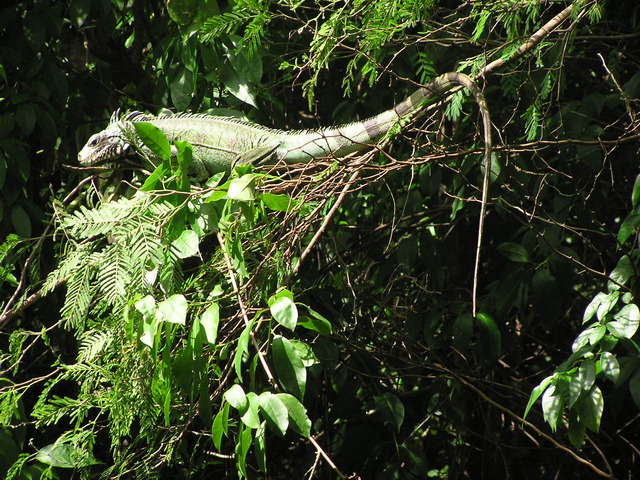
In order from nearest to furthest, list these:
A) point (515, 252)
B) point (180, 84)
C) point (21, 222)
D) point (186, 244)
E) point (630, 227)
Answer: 1. point (186, 244)
2. point (630, 227)
3. point (515, 252)
4. point (180, 84)
5. point (21, 222)

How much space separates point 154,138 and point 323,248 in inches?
60.1

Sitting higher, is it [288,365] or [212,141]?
[288,365]

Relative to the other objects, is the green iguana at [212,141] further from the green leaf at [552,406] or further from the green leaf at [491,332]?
the green leaf at [552,406]

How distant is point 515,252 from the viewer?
254 centimetres

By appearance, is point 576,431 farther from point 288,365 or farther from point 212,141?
point 212,141

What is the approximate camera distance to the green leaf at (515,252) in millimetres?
2535

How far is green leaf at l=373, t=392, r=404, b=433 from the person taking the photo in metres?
2.54

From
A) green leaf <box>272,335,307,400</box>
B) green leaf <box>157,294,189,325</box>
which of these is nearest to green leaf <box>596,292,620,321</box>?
green leaf <box>272,335,307,400</box>

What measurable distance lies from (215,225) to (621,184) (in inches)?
83.0

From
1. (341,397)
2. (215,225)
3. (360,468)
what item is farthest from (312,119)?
(215,225)

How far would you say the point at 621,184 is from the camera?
10.2 feet

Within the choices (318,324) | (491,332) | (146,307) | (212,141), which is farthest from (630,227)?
Answer: (212,141)

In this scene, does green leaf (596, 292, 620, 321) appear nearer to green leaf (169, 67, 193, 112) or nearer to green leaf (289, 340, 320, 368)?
green leaf (289, 340, 320, 368)

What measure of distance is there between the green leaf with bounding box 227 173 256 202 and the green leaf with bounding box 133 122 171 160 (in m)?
0.23
